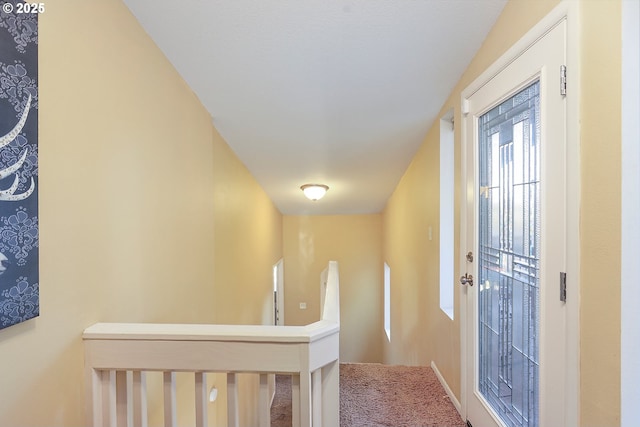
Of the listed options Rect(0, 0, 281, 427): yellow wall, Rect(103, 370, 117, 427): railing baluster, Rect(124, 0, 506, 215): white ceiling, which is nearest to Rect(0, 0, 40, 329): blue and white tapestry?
Rect(0, 0, 281, 427): yellow wall

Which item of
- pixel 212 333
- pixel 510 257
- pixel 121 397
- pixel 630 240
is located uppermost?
pixel 630 240

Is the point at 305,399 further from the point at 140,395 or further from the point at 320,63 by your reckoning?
the point at 320,63

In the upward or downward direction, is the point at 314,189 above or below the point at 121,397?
above

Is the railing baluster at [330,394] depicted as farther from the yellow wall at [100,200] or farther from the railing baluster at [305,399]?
the yellow wall at [100,200]

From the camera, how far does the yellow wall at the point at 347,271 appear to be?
605 cm

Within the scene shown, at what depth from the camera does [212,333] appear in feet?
3.56

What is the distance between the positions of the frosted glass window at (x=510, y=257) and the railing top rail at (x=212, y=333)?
2.82 feet

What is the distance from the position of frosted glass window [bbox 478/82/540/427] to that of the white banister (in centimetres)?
84

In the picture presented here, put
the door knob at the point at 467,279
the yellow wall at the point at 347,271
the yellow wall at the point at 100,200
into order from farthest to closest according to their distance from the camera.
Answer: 1. the yellow wall at the point at 347,271
2. the door knob at the point at 467,279
3. the yellow wall at the point at 100,200

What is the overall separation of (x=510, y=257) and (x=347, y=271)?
4745 millimetres

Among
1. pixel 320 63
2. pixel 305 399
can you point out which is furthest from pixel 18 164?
pixel 320 63

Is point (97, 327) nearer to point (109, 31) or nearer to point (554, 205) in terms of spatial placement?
point (109, 31)

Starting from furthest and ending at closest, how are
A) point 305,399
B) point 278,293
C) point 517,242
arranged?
point 278,293 → point 517,242 → point 305,399

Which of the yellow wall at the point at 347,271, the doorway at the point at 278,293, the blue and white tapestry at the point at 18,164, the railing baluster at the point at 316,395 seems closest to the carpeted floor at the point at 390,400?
the railing baluster at the point at 316,395
